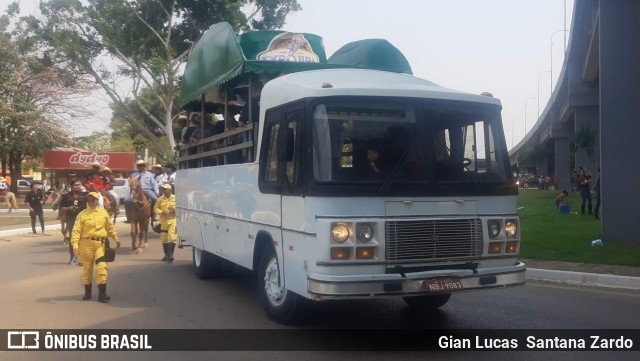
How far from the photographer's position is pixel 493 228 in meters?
7.28

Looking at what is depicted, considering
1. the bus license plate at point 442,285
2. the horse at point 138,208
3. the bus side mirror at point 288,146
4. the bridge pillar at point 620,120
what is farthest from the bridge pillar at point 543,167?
the bus side mirror at point 288,146

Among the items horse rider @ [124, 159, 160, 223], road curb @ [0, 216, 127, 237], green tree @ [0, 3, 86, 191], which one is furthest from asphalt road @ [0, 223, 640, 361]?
green tree @ [0, 3, 86, 191]

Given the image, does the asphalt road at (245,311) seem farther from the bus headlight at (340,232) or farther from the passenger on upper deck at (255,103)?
the passenger on upper deck at (255,103)

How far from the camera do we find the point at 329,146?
6.93m

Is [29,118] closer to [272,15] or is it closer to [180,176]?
[272,15]

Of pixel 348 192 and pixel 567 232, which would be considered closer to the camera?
pixel 348 192

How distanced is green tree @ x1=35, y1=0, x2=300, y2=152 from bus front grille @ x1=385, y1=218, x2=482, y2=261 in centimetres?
2246

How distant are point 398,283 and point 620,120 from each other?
12.2 meters

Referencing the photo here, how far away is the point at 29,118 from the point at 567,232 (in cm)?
3246

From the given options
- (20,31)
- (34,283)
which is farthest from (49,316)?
(20,31)

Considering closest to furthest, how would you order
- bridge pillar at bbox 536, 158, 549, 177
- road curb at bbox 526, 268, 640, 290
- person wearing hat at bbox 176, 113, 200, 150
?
road curb at bbox 526, 268, 640, 290 → person wearing hat at bbox 176, 113, 200, 150 → bridge pillar at bbox 536, 158, 549, 177

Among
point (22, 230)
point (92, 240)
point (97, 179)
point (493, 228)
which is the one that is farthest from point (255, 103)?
point (22, 230)

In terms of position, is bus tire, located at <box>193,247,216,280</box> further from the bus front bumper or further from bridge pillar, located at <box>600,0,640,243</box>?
bridge pillar, located at <box>600,0,640,243</box>

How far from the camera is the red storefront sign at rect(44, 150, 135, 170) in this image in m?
52.0
